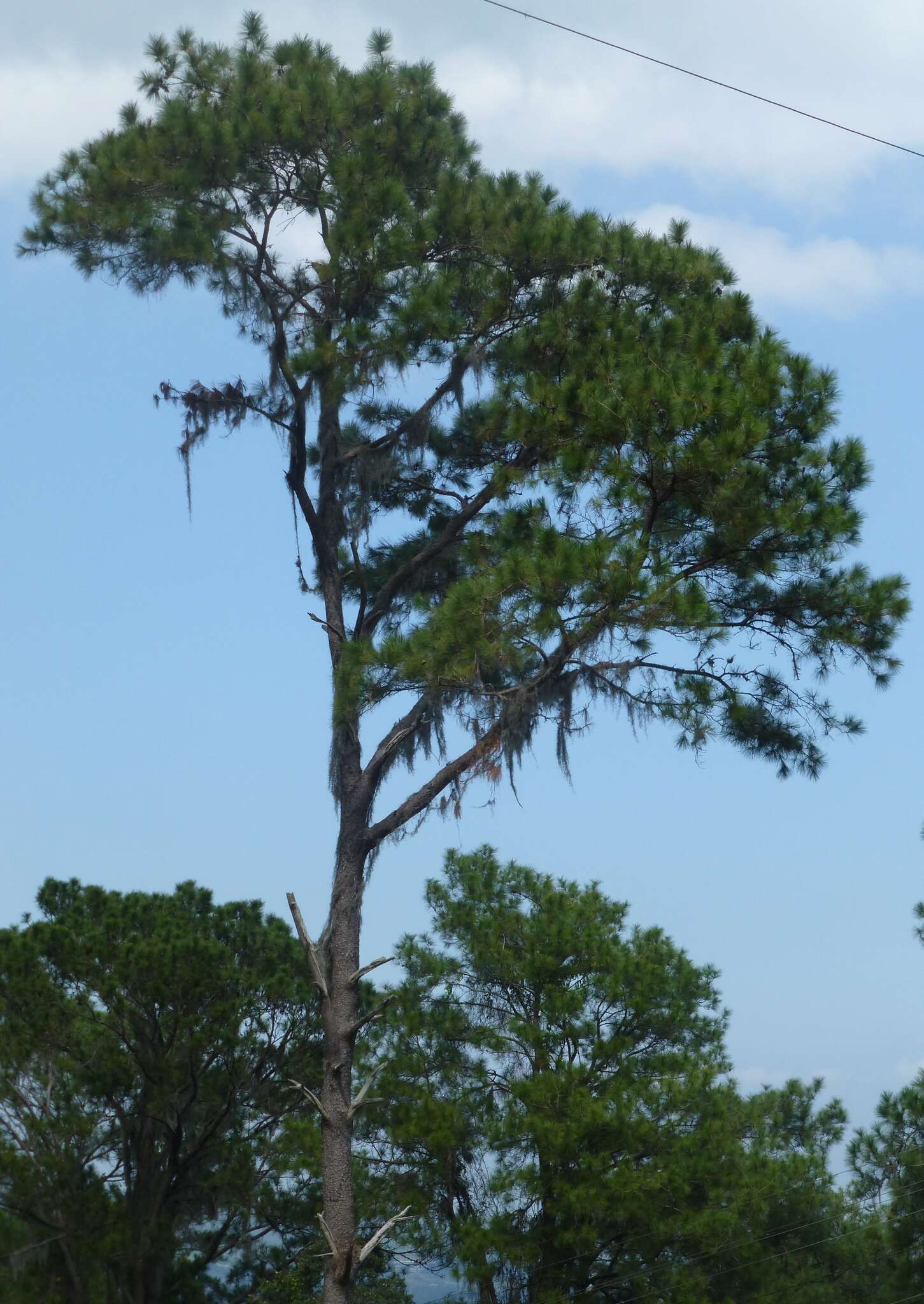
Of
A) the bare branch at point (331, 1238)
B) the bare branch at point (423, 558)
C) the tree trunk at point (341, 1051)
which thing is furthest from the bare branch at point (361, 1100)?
the bare branch at point (423, 558)

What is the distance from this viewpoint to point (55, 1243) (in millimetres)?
14023

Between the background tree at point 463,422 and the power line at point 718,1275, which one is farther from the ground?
the background tree at point 463,422

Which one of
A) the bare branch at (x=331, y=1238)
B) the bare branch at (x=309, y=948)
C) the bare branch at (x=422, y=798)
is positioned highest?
the bare branch at (x=422, y=798)

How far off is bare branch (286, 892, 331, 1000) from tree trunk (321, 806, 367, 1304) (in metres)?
0.11

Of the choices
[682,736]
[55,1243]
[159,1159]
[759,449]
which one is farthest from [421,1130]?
[759,449]

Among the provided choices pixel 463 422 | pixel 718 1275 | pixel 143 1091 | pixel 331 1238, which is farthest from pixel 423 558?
pixel 718 1275

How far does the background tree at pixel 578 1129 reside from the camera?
13.4m

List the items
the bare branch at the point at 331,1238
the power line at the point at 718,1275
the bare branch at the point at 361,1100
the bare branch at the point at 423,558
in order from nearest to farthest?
1. the bare branch at the point at 331,1238
2. the bare branch at the point at 361,1100
3. the bare branch at the point at 423,558
4. the power line at the point at 718,1275

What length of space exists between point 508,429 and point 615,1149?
741cm

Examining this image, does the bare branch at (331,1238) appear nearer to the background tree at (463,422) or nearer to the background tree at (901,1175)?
the background tree at (463,422)

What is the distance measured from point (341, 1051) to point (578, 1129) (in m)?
4.09

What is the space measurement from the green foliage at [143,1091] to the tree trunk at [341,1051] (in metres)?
3.61

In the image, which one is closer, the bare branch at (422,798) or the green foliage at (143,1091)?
the bare branch at (422,798)

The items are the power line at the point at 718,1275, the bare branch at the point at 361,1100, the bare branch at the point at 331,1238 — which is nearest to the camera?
the bare branch at the point at 331,1238
